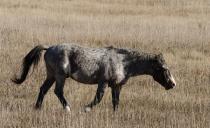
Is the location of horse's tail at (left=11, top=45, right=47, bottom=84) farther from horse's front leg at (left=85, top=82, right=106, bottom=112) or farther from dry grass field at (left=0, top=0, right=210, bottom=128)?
horse's front leg at (left=85, top=82, right=106, bottom=112)

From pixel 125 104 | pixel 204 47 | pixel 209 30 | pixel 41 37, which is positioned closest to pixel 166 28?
pixel 209 30

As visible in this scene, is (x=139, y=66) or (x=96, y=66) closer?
(x=96, y=66)

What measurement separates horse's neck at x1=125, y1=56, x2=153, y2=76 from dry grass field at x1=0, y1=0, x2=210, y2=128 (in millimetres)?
697

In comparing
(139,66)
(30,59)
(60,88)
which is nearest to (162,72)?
(139,66)

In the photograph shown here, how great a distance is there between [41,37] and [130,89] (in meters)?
6.58

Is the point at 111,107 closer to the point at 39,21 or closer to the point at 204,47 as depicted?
the point at 204,47

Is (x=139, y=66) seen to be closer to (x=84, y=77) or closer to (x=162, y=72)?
(x=162, y=72)

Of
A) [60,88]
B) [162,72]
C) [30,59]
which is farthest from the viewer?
[30,59]

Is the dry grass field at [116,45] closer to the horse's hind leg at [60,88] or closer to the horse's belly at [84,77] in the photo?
the horse's hind leg at [60,88]

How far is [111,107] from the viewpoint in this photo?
34.4 ft

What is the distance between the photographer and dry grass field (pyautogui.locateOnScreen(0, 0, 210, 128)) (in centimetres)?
901

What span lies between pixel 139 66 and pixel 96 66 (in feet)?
2.66

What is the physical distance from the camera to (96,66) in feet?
31.8

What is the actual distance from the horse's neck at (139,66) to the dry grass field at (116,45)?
0.70 meters
